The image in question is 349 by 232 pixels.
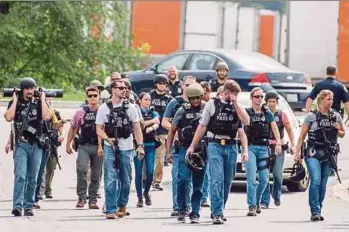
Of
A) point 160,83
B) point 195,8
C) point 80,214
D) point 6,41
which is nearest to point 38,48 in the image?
point 6,41

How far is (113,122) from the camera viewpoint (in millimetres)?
17438

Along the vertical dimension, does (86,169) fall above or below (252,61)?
below

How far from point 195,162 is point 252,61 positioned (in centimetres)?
1307

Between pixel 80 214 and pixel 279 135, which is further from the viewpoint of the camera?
pixel 279 135

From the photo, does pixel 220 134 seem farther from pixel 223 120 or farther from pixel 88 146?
pixel 88 146

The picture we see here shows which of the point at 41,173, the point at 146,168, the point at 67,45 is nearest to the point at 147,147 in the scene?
the point at 146,168

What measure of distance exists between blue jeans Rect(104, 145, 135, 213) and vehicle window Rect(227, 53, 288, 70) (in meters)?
11.9

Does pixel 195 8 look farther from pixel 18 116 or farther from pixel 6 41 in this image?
pixel 18 116

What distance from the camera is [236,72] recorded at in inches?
1142

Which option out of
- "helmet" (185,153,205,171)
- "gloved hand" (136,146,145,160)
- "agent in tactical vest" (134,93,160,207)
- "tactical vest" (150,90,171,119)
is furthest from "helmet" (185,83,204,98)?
"tactical vest" (150,90,171,119)

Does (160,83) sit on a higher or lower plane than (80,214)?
higher

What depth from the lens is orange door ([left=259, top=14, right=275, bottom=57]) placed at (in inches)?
2179

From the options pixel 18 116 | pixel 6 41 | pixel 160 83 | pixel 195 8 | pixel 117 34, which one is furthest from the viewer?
pixel 195 8

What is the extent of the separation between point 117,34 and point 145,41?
22.5ft
